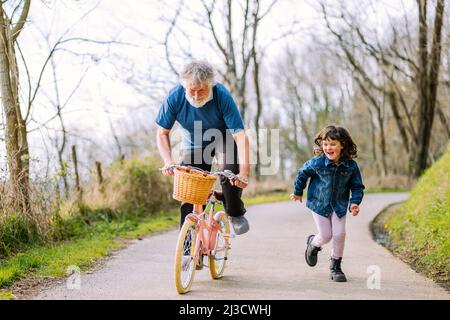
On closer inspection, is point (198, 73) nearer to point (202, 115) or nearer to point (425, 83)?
point (202, 115)

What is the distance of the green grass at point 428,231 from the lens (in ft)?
21.6

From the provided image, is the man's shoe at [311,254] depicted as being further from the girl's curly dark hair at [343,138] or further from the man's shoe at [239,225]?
the girl's curly dark hair at [343,138]

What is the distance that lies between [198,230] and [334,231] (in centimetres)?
141

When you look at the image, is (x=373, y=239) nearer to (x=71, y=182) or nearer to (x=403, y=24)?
(x=71, y=182)

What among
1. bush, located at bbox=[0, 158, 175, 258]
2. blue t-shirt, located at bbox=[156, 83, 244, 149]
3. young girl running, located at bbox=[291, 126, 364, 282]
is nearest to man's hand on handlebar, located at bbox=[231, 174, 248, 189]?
blue t-shirt, located at bbox=[156, 83, 244, 149]

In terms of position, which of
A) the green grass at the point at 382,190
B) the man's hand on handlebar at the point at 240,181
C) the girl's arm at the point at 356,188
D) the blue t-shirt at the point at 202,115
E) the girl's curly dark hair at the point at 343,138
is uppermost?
the blue t-shirt at the point at 202,115

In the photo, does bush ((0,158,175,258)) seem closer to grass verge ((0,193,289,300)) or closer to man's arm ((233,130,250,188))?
grass verge ((0,193,289,300))

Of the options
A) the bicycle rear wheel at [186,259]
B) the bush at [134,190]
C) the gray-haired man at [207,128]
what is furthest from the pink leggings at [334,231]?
the bush at [134,190]

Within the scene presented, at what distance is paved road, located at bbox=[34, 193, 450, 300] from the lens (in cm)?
520

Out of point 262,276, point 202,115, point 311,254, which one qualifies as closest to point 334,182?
point 311,254

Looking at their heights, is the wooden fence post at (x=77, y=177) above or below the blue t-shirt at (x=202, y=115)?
below

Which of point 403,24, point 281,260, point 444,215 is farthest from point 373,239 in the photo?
point 403,24

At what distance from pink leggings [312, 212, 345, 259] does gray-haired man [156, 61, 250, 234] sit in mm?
778
